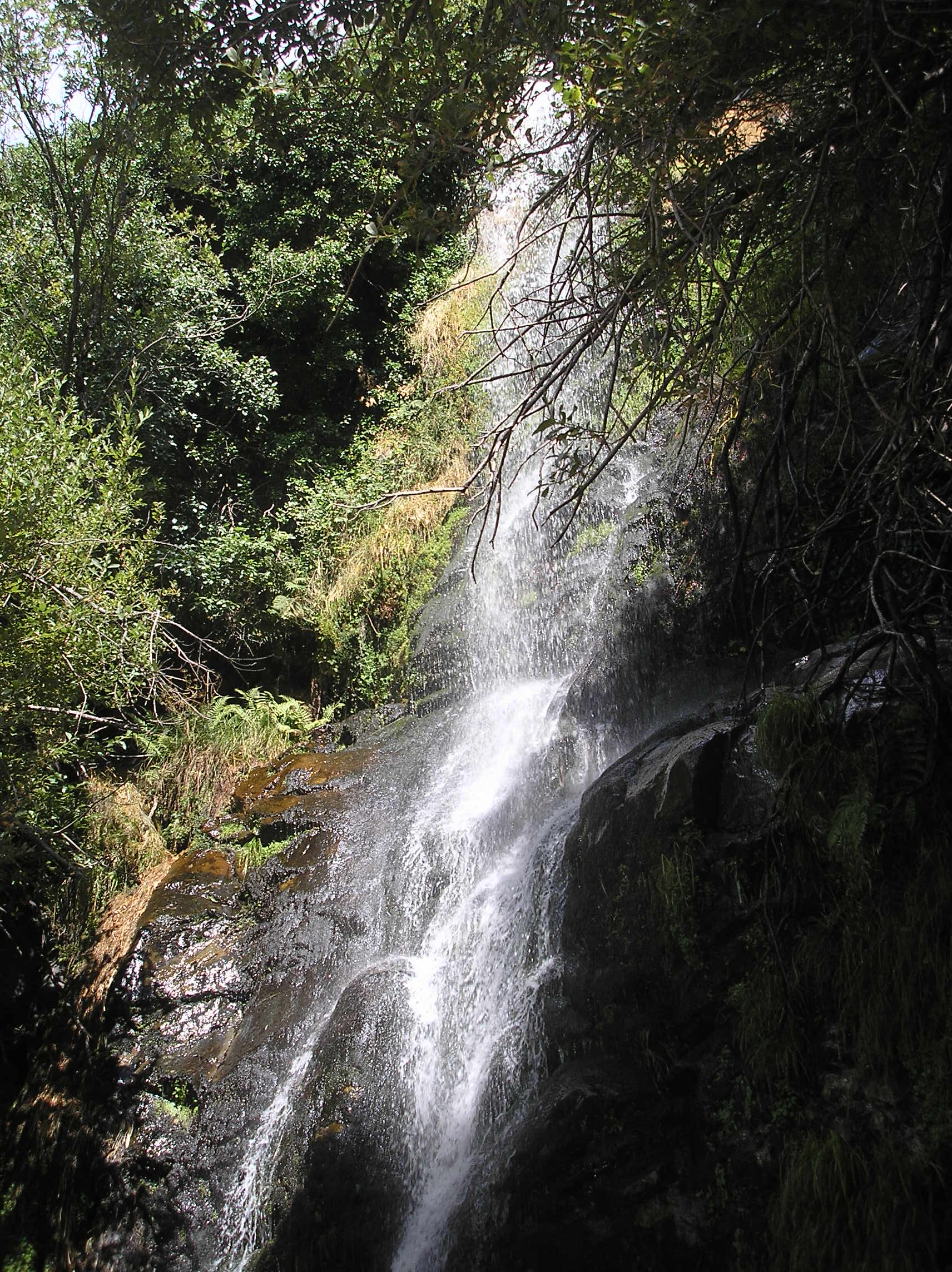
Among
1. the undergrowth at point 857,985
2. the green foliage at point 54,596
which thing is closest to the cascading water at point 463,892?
the undergrowth at point 857,985

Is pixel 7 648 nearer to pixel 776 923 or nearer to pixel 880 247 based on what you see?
pixel 776 923

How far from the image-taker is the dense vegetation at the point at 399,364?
325cm

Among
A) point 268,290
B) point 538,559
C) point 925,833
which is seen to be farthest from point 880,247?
point 268,290

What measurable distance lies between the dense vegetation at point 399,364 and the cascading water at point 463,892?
81cm

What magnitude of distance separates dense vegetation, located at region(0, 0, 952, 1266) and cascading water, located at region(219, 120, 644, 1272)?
2.66ft

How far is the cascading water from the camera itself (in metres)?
4.80

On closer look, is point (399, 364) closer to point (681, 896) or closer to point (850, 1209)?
point (681, 896)

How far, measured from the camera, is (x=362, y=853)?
6.98 m

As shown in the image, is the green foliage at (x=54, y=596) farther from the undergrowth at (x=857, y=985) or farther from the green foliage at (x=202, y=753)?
the undergrowth at (x=857, y=985)

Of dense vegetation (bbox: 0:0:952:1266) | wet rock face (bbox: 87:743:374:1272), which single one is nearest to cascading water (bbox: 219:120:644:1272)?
wet rock face (bbox: 87:743:374:1272)

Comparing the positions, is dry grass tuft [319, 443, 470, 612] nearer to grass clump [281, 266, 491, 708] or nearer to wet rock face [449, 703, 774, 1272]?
grass clump [281, 266, 491, 708]

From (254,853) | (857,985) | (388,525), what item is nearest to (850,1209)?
(857,985)

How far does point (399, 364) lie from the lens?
13.4m

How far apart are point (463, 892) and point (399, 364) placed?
9455 millimetres
